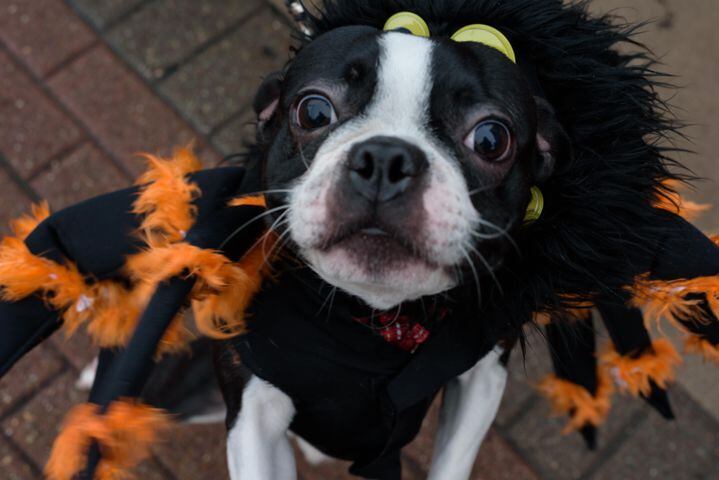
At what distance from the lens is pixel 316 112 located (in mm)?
1885

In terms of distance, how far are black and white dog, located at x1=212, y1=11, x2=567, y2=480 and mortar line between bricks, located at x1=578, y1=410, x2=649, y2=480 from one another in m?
1.52

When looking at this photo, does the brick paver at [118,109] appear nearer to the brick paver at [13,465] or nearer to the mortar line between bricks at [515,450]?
the brick paver at [13,465]

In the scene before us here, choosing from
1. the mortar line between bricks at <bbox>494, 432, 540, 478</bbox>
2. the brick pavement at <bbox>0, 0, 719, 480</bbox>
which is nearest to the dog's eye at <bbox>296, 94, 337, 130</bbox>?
the brick pavement at <bbox>0, 0, 719, 480</bbox>

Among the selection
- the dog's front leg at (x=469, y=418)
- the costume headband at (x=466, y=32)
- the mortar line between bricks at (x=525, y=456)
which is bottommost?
the mortar line between bricks at (x=525, y=456)

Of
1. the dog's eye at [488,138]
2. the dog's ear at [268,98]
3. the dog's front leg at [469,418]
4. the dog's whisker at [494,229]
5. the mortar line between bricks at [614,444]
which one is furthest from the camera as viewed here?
the mortar line between bricks at [614,444]

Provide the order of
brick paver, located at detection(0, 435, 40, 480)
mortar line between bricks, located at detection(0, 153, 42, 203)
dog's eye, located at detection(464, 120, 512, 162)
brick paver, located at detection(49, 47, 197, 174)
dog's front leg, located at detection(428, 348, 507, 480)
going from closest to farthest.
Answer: dog's eye, located at detection(464, 120, 512, 162)
dog's front leg, located at detection(428, 348, 507, 480)
brick paver, located at detection(0, 435, 40, 480)
mortar line between bricks, located at detection(0, 153, 42, 203)
brick paver, located at detection(49, 47, 197, 174)

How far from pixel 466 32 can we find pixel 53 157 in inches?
91.1

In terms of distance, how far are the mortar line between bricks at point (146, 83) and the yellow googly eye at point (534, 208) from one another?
2.00 metres

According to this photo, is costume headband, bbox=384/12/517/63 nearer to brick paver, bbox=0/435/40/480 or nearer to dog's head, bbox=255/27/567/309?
dog's head, bbox=255/27/567/309

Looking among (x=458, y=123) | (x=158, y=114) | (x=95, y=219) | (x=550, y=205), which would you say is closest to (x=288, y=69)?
(x=458, y=123)

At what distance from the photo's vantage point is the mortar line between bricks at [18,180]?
11.3 feet

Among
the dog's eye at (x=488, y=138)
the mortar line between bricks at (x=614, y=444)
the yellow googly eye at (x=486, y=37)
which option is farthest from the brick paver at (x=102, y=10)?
the mortar line between bricks at (x=614, y=444)

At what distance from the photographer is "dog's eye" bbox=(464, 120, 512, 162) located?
1844 mm

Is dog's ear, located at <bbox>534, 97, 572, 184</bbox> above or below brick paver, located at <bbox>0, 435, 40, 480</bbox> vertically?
above
